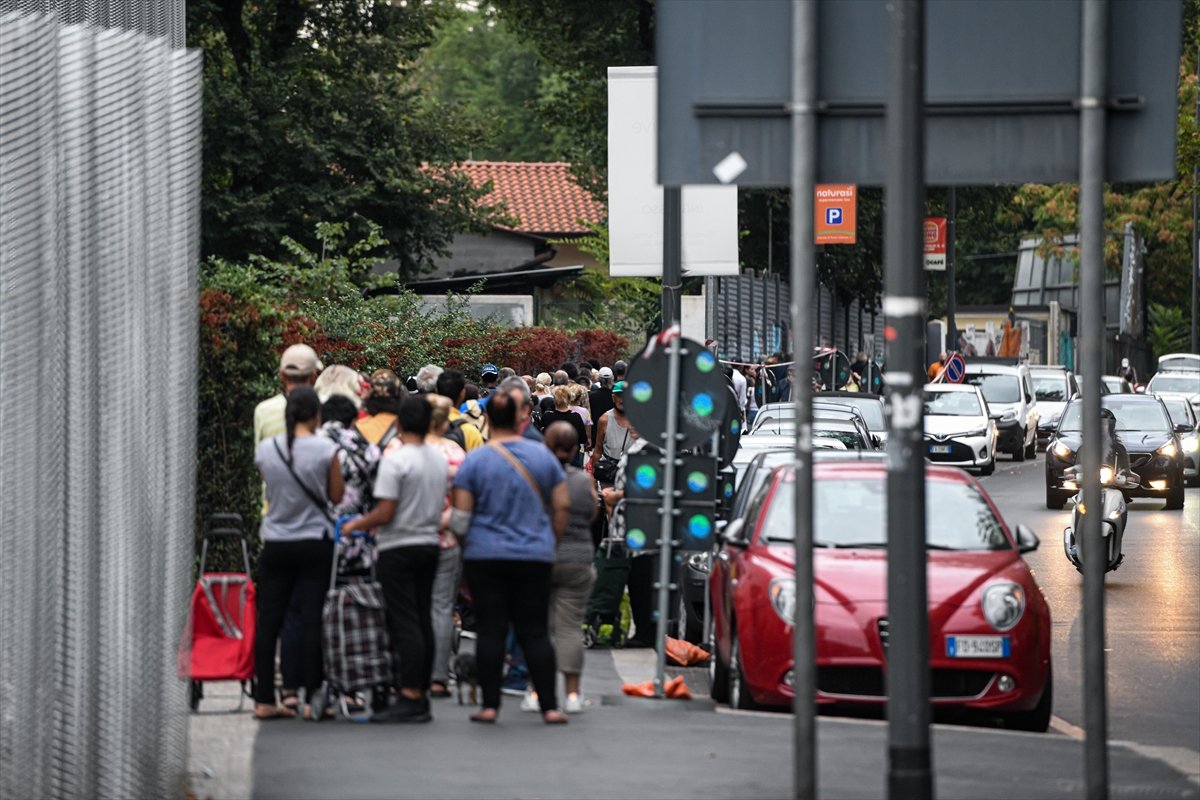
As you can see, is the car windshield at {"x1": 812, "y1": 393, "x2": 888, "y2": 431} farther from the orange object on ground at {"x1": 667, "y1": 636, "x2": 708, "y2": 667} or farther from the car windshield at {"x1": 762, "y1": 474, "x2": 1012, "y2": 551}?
A: the car windshield at {"x1": 762, "y1": 474, "x2": 1012, "y2": 551}

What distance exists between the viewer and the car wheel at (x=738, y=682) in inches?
459

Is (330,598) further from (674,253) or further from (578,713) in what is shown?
(674,253)

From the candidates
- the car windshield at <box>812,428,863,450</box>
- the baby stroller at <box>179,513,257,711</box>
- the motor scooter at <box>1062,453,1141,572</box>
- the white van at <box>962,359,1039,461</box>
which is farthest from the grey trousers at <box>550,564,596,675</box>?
the white van at <box>962,359,1039,461</box>

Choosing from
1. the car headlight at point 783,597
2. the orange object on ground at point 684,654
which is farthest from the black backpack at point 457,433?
the orange object on ground at point 684,654

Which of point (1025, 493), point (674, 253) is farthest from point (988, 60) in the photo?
point (1025, 493)

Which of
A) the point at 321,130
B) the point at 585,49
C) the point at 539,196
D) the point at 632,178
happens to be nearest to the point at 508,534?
the point at 632,178

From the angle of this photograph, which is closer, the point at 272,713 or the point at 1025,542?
the point at 272,713

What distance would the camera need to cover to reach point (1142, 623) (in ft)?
56.7

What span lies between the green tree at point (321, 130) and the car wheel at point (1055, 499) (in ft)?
47.4

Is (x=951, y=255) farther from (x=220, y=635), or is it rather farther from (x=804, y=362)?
(x=804, y=362)

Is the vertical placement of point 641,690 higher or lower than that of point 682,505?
lower

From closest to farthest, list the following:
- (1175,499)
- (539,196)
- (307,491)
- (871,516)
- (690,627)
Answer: (307,491) → (871,516) → (690,627) → (1175,499) → (539,196)

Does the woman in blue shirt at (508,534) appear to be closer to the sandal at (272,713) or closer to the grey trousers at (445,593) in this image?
the grey trousers at (445,593)

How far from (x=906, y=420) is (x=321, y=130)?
107ft
